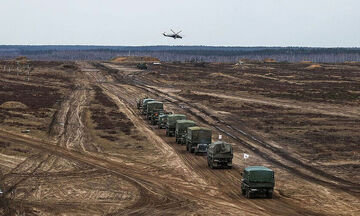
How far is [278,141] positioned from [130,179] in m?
24.9

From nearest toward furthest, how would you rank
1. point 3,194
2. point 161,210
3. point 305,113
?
point 161,210 < point 3,194 < point 305,113

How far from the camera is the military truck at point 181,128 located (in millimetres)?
59156

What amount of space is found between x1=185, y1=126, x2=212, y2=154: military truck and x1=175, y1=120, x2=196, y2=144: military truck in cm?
478

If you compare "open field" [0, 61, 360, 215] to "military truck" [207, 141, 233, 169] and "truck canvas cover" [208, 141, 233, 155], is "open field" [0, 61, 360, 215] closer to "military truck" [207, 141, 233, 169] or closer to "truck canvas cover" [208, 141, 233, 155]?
"military truck" [207, 141, 233, 169]

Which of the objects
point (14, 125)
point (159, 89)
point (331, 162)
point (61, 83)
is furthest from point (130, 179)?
point (61, 83)

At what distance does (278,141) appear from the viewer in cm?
6303

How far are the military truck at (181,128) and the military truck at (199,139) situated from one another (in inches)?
188

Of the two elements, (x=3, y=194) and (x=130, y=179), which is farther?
(x=130, y=179)

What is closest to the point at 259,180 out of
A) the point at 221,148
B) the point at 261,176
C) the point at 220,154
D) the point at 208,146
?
the point at 261,176

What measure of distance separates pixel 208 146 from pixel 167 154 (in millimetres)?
4445

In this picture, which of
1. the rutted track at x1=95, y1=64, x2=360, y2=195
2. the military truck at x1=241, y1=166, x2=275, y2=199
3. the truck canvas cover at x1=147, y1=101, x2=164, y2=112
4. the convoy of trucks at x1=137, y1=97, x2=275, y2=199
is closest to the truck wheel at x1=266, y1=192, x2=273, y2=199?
the convoy of trucks at x1=137, y1=97, x2=275, y2=199

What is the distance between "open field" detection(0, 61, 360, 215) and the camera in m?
36.2

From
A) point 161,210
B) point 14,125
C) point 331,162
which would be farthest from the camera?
point 14,125

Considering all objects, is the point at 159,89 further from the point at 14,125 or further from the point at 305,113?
the point at 14,125
